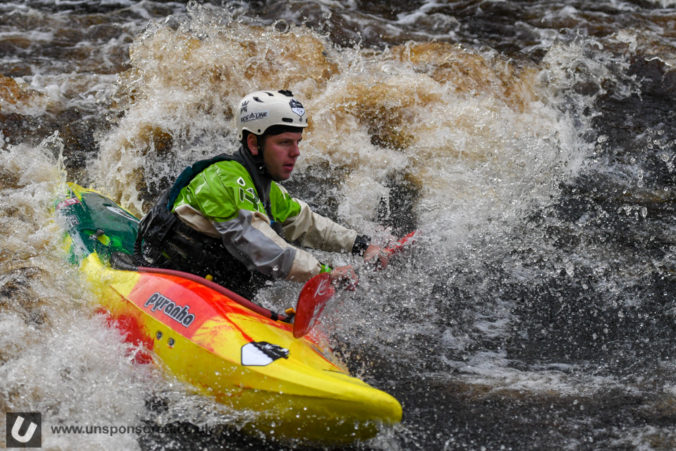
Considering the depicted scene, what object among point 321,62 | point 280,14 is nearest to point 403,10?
point 280,14

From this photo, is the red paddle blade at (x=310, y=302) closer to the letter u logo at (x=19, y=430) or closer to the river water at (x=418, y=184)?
the river water at (x=418, y=184)

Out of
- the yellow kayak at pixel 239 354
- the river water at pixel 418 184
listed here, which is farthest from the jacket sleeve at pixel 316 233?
the yellow kayak at pixel 239 354

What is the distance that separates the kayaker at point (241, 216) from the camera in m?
3.96

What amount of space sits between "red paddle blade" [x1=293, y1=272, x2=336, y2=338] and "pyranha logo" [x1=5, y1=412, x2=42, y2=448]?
1.36 m

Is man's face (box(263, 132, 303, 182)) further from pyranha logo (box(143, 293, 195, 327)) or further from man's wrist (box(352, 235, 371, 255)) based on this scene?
pyranha logo (box(143, 293, 195, 327))

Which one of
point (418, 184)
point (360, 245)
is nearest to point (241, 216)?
point (360, 245)

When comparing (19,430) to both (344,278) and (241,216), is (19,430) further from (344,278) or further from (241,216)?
(344,278)

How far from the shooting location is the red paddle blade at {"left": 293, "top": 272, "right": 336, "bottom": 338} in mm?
3709

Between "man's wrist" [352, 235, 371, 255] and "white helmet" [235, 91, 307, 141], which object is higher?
"white helmet" [235, 91, 307, 141]

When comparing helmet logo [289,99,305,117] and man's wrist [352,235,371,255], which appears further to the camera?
man's wrist [352,235,371,255]

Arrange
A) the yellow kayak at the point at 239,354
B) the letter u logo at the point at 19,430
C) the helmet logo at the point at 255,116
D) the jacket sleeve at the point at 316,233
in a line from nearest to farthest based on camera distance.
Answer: the yellow kayak at the point at 239,354 < the letter u logo at the point at 19,430 < the helmet logo at the point at 255,116 < the jacket sleeve at the point at 316,233

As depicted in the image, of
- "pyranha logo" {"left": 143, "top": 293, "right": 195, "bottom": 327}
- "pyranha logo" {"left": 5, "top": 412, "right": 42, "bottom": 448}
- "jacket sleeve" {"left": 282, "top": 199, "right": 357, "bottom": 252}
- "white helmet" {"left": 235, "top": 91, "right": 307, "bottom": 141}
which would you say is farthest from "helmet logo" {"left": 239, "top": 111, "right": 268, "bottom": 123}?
"pyranha logo" {"left": 5, "top": 412, "right": 42, "bottom": 448}

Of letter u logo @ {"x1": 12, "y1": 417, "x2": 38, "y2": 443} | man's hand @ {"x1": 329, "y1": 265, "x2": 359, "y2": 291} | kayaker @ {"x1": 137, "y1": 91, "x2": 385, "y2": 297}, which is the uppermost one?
kayaker @ {"x1": 137, "y1": 91, "x2": 385, "y2": 297}

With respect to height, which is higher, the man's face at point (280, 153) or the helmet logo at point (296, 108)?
the helmet logo at point (296, 108)
